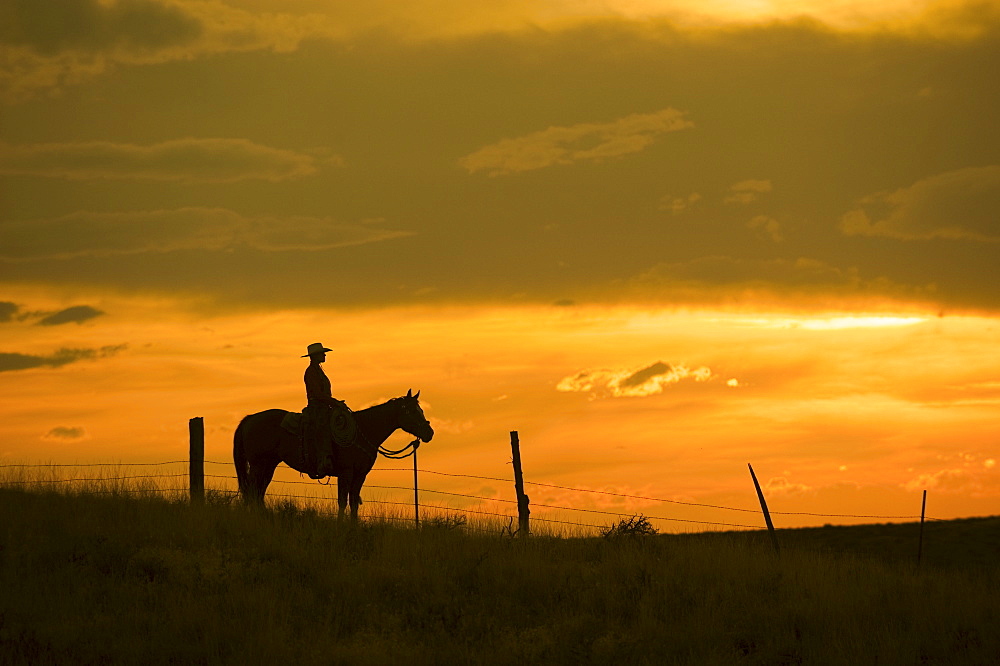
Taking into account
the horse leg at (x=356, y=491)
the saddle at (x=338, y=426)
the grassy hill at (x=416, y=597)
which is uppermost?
the saddle at (x=338, y=426)

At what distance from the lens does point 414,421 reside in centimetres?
1962

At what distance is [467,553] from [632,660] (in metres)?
3.91

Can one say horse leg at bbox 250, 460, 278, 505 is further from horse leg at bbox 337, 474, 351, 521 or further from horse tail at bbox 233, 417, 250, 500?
horse leg at bbox 337, 474, 351, 521

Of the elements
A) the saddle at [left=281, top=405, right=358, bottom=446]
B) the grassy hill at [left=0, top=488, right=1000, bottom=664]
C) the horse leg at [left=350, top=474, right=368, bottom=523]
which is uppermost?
the saddle at [left=281, top=405, right=358, bottom=446]

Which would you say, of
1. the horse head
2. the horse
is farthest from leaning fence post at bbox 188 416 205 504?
the horse head

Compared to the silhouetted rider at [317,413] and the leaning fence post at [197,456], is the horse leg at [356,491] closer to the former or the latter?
the silhouetted rider at [317,413]

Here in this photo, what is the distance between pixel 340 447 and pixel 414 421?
1426 mm

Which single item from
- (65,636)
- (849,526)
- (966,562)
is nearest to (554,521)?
(65,636)

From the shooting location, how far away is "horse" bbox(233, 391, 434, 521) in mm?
19422

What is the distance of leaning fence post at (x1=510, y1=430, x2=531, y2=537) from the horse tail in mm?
4994

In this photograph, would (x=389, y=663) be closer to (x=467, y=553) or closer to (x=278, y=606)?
(x=278, y=606)

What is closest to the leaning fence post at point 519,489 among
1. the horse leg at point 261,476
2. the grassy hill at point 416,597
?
the grassy hill at point 416,597

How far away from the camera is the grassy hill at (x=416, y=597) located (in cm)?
1334

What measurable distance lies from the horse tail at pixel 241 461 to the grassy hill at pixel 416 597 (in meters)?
1.59
